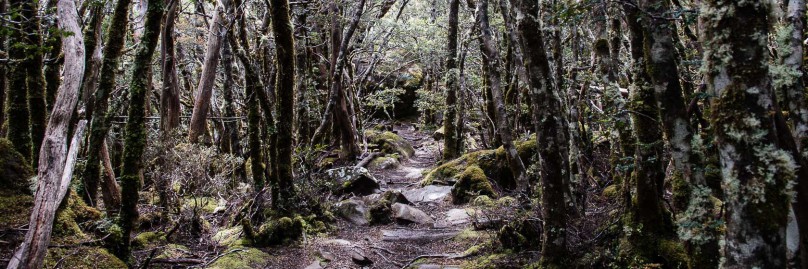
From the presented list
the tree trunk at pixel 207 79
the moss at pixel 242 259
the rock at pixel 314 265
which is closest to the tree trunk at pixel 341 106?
the tree trunk at pixel 207 79

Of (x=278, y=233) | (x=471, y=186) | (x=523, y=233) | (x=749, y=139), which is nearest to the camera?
(x=749, y=139)

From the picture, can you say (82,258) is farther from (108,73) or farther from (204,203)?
(204,203)

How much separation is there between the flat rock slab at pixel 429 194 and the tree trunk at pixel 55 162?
27.1ft

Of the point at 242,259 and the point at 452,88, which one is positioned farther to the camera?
the point at 452,88

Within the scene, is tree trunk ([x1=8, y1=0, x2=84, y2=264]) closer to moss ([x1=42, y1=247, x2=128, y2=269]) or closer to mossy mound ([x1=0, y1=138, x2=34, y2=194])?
moss ([x1=42, y1=247, x2=128, y2=269])

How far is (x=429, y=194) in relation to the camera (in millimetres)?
12164

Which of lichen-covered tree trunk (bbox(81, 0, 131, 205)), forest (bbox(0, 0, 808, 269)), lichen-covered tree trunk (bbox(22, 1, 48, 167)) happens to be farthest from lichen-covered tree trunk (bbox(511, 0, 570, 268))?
lichen-covered tree trunk (bbox(22, 1, 48, 167))

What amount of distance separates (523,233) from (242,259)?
388cm

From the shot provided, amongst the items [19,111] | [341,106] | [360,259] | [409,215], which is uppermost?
[341,106]

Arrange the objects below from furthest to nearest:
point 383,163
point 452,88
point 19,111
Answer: point 383,163 → point 452,88 → point 19,111

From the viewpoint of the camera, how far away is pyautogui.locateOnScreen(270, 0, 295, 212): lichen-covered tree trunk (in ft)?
25.9

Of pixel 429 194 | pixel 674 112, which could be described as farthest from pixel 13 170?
pixel 429 194

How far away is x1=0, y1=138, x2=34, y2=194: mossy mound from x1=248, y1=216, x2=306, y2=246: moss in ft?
10.1

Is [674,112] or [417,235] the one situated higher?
[674,112]
